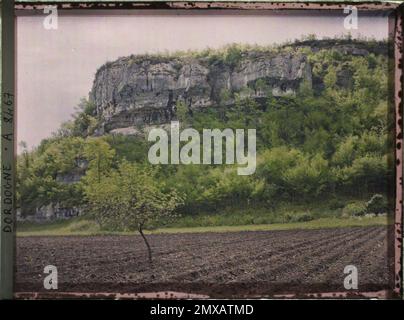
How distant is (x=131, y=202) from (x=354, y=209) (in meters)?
1.78

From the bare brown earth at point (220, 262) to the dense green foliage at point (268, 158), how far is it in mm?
203

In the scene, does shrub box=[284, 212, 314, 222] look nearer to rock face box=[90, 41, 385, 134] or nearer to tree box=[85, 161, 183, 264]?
tree box=[85, 161, 183, 264]

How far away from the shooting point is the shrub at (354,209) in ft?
18.5

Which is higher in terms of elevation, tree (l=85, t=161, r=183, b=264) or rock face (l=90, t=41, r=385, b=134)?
rock face (l=90, t=41, r=385, b=134)

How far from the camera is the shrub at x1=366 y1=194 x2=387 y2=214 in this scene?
221 inches

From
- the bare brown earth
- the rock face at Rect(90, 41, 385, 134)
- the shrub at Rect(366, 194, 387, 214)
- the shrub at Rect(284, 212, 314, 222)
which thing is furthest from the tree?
the shrub at Rect(366, 194, 387, 214)

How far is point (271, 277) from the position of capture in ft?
18.4

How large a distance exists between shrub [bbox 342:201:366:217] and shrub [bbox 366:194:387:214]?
0.13ft

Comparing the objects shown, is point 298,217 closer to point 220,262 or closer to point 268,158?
point 268,158

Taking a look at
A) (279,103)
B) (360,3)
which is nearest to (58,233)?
(279,103)

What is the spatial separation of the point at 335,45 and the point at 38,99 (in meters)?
2.40

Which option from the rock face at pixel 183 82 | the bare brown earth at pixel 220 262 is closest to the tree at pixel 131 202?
the bare brown earth at pixel 220 262
